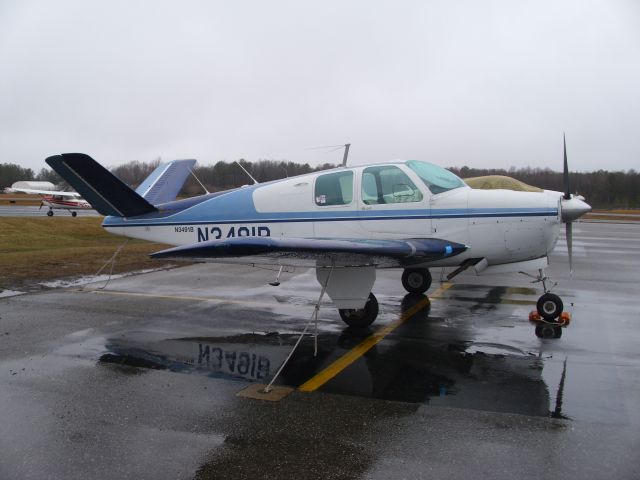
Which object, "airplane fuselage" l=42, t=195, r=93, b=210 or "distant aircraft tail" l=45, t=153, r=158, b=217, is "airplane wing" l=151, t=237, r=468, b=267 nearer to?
"distant aircraft tail" l=45, t=153, r=158, b=217

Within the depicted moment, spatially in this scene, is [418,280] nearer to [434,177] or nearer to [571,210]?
[434,177]

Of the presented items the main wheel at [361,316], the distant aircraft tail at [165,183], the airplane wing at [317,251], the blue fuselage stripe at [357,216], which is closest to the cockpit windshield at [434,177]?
the blue fuselage stripe at [357,216]

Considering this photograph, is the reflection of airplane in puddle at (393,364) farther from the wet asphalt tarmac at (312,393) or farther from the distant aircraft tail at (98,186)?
the distant aircraft tail at (98,186)

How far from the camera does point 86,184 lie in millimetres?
7809

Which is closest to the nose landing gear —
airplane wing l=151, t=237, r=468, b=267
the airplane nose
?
the airplane nose

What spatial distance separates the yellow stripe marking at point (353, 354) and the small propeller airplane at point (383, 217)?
0.40 m

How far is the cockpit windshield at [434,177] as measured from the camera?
7.31 meters

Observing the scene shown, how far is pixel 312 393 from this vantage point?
487 cm

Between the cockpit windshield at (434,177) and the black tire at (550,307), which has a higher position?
the cockpit windshield at (434,177)

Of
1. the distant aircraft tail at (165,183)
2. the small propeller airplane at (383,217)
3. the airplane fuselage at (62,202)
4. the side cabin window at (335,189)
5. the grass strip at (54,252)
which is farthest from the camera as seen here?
the airplane fuselage at (62,202)

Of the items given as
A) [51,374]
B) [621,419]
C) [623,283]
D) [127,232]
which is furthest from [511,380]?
[623,283]

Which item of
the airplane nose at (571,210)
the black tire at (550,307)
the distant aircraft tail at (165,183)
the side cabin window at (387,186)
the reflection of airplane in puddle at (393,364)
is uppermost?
the distant aircraft tail at (165,183)

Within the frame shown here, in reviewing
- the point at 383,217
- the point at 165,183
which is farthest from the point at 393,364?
the point at 165,183

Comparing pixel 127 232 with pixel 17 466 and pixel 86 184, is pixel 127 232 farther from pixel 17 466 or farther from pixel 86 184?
pixel 17 466
